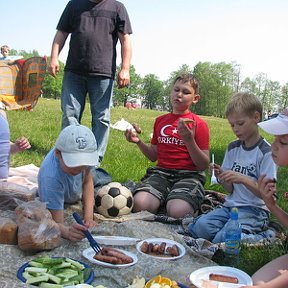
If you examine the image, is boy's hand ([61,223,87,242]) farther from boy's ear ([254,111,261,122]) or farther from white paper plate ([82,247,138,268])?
boy's ear ([254,111,261,122])

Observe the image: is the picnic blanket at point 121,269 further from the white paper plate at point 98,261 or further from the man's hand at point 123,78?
the man's hand at point 123,78

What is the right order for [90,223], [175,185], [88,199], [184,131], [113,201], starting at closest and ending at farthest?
[90,223], [88,199], [113,201], [184,131], [175,185]

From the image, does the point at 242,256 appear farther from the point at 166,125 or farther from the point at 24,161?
the point at 24,161

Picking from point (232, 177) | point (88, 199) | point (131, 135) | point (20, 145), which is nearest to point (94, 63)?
point (131, 135)

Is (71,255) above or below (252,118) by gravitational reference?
below

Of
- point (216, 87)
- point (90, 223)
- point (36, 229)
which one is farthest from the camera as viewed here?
point (216, 87)

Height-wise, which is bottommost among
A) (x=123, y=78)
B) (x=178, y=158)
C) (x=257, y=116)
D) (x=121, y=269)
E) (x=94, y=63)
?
(x=121, y=269)

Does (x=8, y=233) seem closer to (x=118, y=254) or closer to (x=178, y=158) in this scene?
(x=118, y=254)

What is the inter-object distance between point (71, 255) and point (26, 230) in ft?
1.01

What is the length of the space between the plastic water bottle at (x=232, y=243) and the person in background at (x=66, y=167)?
885 millimetres

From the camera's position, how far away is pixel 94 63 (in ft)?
15.3

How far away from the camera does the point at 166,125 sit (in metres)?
4.20

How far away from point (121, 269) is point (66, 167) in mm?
830

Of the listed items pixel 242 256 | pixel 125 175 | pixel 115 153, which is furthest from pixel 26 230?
pixel 115 153
